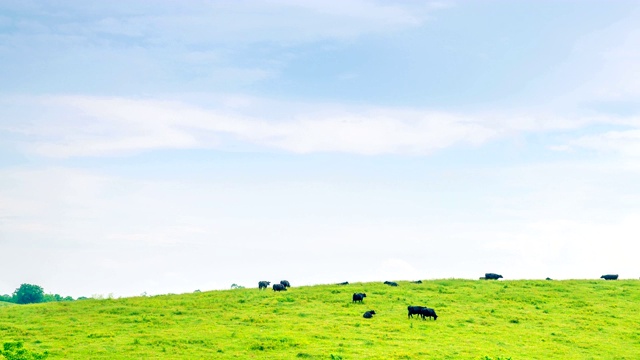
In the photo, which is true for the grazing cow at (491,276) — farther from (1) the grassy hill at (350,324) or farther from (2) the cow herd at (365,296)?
(2) the cow herd at (365,296)

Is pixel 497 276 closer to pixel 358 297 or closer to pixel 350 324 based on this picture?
pixel 358 297

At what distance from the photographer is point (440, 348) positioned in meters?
39.2

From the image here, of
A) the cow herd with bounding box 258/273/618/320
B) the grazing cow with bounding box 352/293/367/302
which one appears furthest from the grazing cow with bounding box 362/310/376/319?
the grazing cow with bounding box 352/293/367/302

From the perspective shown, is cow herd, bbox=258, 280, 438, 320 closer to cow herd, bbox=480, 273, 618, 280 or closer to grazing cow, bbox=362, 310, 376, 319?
grazing cow, bbox=362, 310, 376, 319

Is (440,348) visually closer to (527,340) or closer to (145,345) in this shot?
(527,340)

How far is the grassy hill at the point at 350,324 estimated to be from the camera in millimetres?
40031

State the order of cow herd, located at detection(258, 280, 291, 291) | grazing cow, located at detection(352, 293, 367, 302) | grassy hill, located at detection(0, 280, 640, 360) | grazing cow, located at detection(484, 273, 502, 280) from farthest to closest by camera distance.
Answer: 1. grazing cow, located at detection(484, 273, 502, 280)
2. cow herd, located at detection(258, 280, 291, 291)
3. grazing cow, located at detection(352, 293, 367, 302)
4. grassy hill, located at detection(0, 280, 640, 360)

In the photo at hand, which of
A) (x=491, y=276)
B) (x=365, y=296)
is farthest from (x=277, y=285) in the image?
(x=491, y=276)

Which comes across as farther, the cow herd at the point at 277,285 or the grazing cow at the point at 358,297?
the cow herd at the point at 277,285

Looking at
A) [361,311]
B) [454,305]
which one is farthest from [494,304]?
[361,311]

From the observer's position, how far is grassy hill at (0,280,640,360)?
40031 mm

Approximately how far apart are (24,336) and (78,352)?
6661mm

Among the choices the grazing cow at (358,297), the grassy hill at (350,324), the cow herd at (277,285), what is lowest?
the grassy hill at (350,324)

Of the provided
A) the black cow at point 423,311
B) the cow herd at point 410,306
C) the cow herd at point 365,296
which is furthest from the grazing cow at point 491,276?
the black cow at point 423,311
